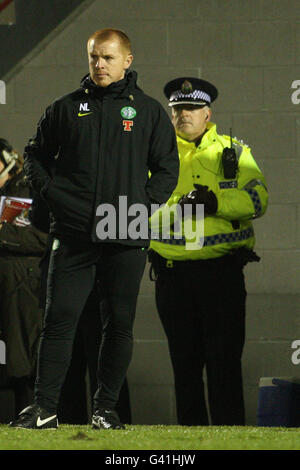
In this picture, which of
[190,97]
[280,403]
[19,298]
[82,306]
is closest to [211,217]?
[190,97]

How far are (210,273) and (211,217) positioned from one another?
0.85 feet

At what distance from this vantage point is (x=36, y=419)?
3.55 metres

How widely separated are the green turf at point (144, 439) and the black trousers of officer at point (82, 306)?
18 centimetres

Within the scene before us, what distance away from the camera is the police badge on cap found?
4756 millimetres

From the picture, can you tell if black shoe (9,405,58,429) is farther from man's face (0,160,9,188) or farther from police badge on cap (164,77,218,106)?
police badge on cap (164,77,218,106)

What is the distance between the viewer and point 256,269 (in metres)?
5.59

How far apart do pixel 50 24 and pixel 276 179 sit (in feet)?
5.06

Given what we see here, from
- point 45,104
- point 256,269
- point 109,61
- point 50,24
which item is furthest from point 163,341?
point 109,61

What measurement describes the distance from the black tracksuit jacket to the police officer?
0.88 meters

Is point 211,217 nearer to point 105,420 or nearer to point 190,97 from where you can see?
point 190,97

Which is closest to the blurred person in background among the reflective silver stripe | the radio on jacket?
the reflective silver stripe

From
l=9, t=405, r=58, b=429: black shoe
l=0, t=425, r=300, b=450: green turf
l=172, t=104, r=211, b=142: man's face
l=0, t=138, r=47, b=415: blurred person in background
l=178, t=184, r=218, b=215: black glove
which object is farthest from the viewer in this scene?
l=0, t=138, r=47, b=415: blurred person in background

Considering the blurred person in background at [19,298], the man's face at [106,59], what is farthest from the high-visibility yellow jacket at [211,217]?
the man's face at [106,59]

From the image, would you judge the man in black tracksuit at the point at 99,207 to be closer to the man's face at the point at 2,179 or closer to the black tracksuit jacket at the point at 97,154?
the black tracksuit jacket at the point at 97,154
